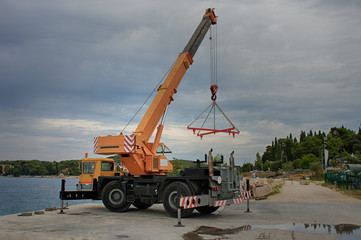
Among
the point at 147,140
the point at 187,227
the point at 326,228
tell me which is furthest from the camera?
the point at 147,140

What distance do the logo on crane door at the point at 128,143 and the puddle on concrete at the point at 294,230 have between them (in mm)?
4789

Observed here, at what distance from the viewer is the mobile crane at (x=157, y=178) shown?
12320 millimetres

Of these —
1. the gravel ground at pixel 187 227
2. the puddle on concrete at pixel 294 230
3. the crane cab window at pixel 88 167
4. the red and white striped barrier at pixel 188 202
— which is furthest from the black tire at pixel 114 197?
the puddle on concrete at pixel 294 230

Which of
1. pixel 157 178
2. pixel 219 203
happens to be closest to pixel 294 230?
pixel 219 203

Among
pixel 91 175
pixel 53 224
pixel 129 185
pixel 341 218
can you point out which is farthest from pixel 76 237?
pixel 341 218

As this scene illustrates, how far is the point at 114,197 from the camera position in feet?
47.5

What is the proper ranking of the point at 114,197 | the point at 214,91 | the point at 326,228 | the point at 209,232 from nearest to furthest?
the point at 209,232, the point at 326,228, the point at 114,197, the point at 214,91

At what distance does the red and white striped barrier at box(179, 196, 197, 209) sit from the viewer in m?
10.9

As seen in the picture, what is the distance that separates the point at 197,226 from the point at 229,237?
1.95 metres

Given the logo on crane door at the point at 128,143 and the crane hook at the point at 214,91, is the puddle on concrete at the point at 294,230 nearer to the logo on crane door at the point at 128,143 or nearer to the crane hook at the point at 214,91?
the logo on crane door at the point at 128,143

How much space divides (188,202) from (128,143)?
3876 mm

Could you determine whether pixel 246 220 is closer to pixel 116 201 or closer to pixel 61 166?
pixel 116 201

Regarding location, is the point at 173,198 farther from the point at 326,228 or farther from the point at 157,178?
the point at 326,228

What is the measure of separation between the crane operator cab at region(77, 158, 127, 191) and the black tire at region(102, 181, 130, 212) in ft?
6.27
